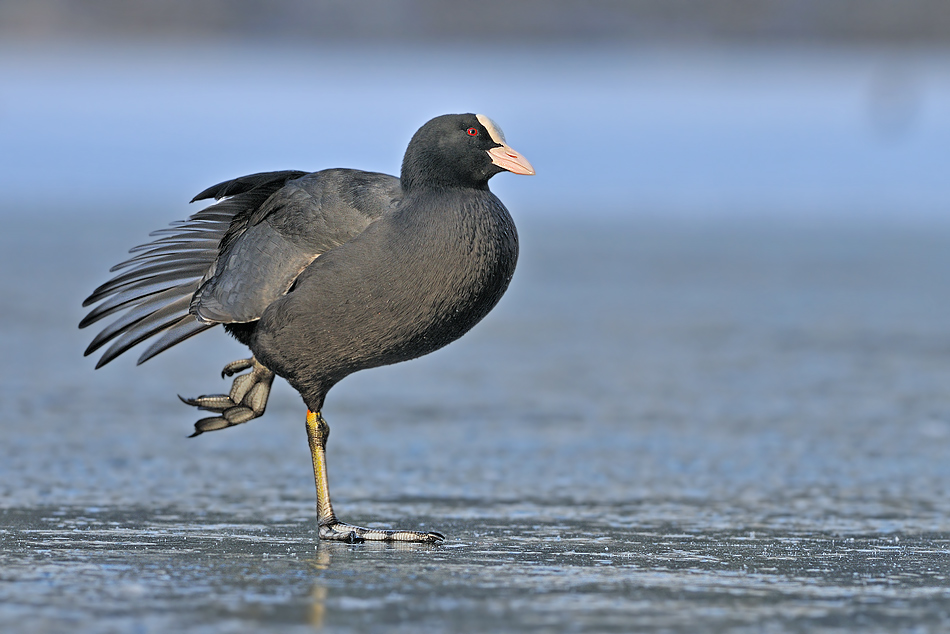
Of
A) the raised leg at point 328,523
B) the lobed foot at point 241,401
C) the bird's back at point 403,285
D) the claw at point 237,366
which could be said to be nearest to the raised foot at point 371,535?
the raised leg at point 328,523

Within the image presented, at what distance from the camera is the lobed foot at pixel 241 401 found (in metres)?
6.26

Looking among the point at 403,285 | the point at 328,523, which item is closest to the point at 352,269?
the point at 403,285

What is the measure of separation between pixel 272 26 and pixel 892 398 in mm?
42961

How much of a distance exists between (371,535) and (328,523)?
0.21 meters

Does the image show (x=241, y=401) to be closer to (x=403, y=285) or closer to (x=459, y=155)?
(x=403, y=285)

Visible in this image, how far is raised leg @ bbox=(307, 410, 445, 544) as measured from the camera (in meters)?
5.47

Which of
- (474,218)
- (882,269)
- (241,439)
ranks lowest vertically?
(241,439)

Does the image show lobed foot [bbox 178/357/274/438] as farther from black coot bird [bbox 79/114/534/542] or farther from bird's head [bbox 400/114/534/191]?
bird's head [bbox 400/114/534/191]

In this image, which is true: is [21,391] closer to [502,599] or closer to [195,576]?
[195,576]

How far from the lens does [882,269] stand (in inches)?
637

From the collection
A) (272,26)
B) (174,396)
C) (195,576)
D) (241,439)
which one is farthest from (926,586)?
(272,26)

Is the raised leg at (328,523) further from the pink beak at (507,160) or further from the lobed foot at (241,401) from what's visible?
the pink beak at (507,160)

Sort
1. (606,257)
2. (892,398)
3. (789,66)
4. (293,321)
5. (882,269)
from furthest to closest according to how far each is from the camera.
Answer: (789,66) → (606,257) → (882,269) → (892,398) → (293,321)

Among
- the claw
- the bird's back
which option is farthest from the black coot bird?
the claw
